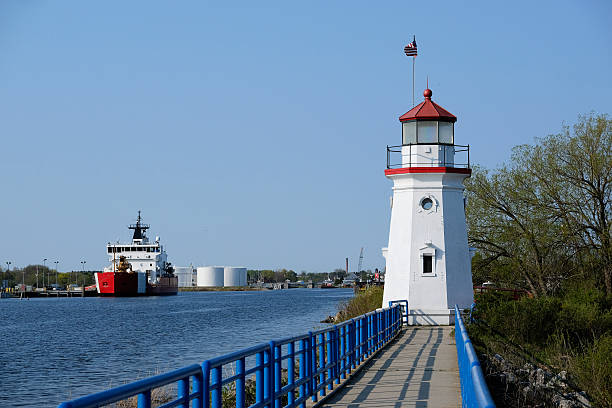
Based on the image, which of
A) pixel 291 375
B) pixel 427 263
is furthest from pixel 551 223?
pixel 291 375

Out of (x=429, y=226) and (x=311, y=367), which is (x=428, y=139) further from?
(x=311, y=367)

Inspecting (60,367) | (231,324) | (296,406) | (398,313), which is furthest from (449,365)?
(231,324)

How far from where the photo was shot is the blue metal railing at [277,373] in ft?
19.1

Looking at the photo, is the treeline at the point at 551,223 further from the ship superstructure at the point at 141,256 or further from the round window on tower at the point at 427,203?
the ship superstructure at the point at 141,256

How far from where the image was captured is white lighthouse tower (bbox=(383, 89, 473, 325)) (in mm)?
29344

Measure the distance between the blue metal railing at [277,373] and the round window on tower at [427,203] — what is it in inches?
298

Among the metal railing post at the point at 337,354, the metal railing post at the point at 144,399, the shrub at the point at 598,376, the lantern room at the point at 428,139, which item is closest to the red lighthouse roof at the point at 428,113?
the lantern room at the point at 428,139

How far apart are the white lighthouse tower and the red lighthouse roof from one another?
0.04 m

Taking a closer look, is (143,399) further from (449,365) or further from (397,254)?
(397,254)

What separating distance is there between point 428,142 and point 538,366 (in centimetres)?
1236

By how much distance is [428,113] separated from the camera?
98.5ft

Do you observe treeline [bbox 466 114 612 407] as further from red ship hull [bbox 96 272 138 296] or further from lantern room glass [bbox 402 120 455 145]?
red ship hull [bbox 96 272 138 296]

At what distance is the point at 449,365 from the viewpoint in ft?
55.9

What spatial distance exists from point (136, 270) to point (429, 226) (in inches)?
3997
